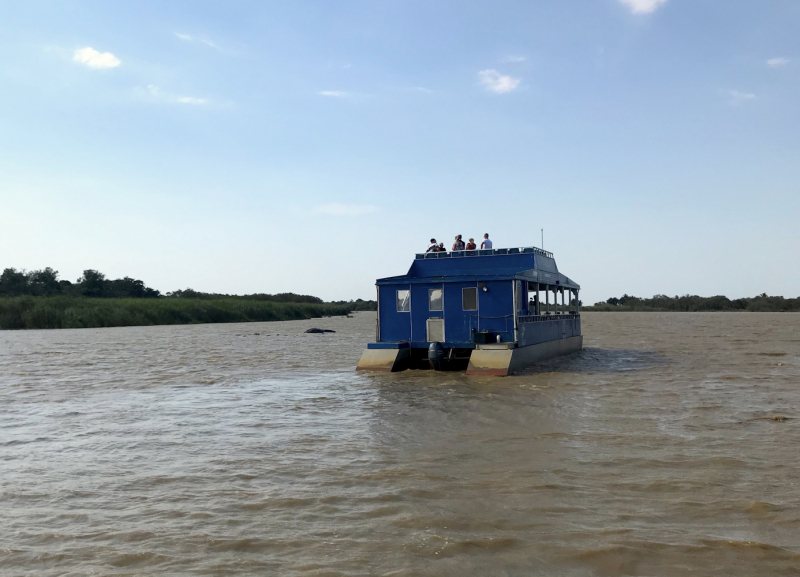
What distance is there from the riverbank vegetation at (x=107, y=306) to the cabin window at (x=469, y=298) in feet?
117

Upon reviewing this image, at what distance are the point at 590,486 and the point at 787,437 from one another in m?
4.24

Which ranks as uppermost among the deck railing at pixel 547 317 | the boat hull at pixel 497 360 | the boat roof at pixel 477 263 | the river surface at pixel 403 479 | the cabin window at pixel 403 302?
the boat roof at pixel 477 263

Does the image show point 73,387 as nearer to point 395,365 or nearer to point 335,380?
point 335,380

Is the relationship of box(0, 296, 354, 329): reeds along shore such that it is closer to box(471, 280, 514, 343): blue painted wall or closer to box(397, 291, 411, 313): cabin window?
box(397, 291, 411, 313): cabin window

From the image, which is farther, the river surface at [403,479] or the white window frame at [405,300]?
the white window frame at [405,300]

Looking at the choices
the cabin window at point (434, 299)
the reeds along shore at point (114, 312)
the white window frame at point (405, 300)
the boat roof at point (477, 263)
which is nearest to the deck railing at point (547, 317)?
the boat roof at point (477, 263)

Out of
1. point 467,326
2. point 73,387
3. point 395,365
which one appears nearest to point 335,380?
point 395,365

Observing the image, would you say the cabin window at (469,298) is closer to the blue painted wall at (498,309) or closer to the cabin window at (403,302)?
the blue painted wall at (498,309)

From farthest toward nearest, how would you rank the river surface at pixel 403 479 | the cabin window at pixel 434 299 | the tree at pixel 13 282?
the tree at pixel 13 282 → the cabin window at pixel 434 299 → the river surface at pixel 403 479

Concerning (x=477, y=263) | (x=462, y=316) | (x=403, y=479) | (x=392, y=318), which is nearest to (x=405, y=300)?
(x=392, y=318)

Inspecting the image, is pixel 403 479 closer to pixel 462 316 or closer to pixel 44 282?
pixel 462 316

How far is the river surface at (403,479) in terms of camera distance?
4.82 meters

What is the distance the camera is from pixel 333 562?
4.71 meters

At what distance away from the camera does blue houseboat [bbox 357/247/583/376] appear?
1766 cm
